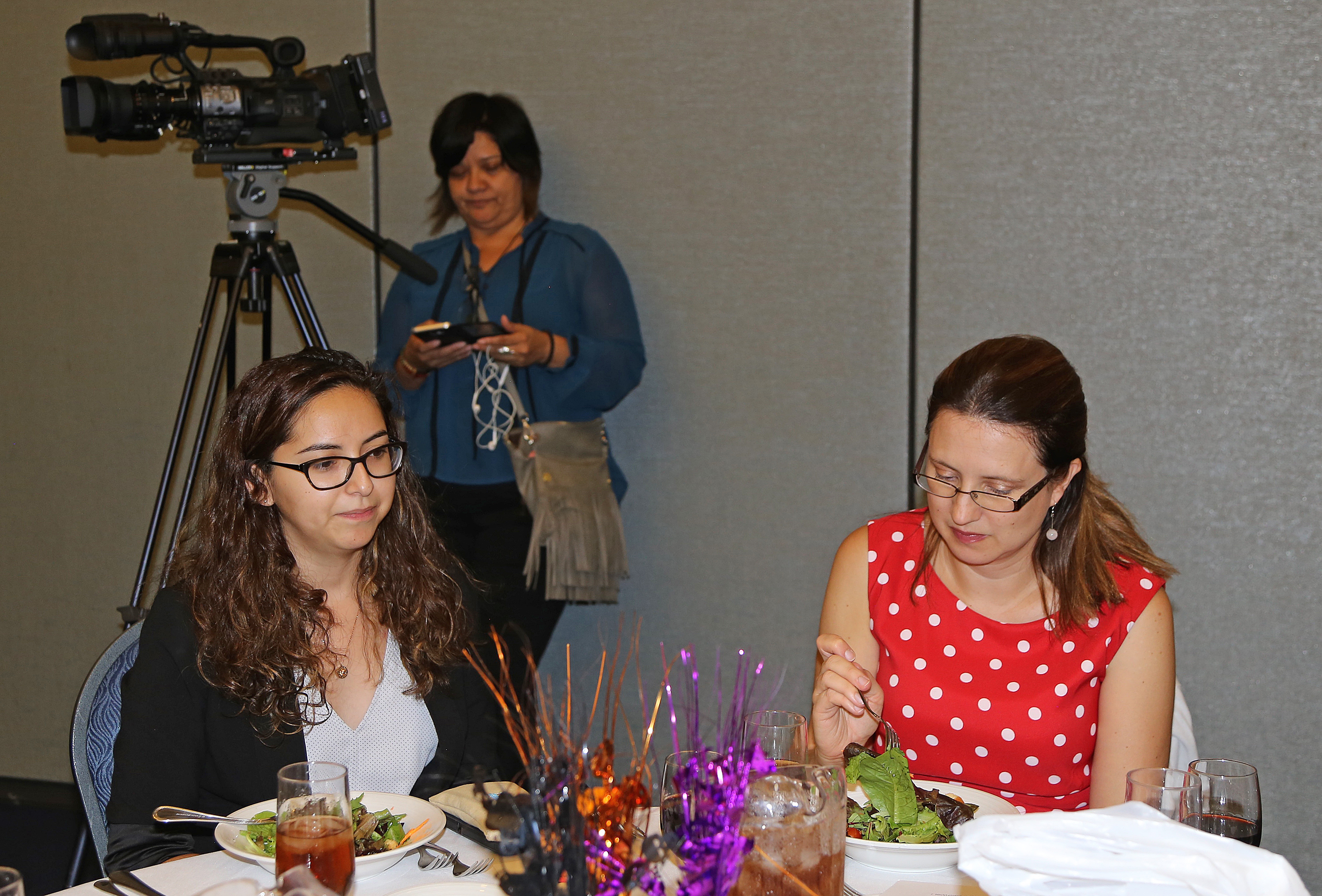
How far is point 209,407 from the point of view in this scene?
2605mm

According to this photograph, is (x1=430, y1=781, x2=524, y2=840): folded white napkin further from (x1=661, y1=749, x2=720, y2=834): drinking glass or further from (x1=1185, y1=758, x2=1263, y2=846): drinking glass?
(x1=1185, y1=758, x2=1263, y2=846): drinking glass

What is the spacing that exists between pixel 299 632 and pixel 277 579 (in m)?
0.09

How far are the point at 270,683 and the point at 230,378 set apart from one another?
1.31 metres

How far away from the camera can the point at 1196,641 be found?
2.89m

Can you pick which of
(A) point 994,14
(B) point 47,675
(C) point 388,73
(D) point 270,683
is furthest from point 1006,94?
(B) point 47,675

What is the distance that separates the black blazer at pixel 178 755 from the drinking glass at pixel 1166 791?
870 mm

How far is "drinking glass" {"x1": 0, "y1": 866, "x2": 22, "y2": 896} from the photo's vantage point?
0.94 m

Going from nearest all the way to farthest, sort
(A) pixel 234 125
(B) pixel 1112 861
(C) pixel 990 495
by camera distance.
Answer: (B) pixel 1112 861, (C) pixel 990 495, (A) pixel 234 125

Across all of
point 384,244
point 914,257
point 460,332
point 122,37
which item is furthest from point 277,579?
point 914,257

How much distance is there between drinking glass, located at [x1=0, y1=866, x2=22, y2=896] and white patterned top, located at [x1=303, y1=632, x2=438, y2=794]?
629mm

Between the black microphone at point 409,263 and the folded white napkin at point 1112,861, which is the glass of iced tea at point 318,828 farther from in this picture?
the black microphone at point 409,263

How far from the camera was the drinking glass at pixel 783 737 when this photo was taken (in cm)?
115

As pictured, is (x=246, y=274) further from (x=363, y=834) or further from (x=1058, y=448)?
(x=1058, y=448)

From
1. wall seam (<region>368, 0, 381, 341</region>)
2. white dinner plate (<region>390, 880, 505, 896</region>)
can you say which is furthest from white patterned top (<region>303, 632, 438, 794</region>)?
wall seam (<region>368, 0, 381, 341</region>)
